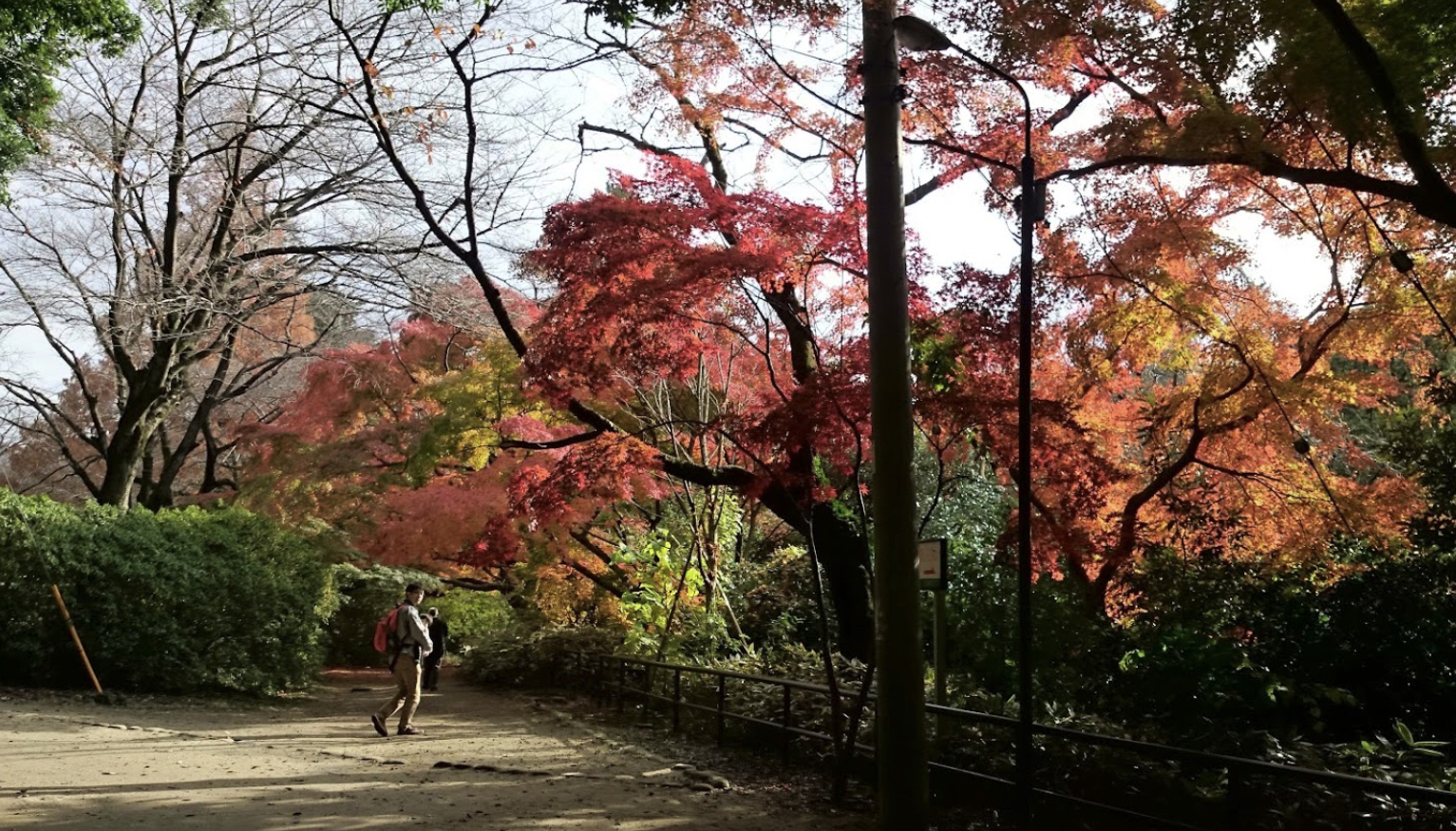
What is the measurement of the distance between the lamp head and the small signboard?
3.12 meters

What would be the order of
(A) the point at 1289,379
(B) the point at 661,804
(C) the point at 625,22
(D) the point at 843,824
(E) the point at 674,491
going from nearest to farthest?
(D) the point at 843,824, (B) the point at 661,804, (C) the point at 625,22, (A) the point at 1289,379, (E) the point at 674,491

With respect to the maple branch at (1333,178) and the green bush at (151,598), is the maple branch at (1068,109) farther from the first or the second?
the green bush at (151,598)

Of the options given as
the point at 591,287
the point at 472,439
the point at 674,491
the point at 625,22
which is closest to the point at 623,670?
the point at 674,491

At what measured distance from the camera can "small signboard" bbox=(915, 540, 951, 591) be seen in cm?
695

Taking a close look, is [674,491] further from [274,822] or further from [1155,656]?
[274,822]

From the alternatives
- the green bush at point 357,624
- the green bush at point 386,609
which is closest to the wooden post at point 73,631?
the green bush at point 386,609

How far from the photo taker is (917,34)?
20.5 feet

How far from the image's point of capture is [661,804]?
785 centimetres

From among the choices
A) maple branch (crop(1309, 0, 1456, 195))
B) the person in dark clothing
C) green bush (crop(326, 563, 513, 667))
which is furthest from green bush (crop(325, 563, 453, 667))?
maple branch (crop(1309, 0, 1456, 195))

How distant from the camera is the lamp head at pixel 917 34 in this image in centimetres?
620

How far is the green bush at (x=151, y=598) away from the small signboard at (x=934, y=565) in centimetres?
1141

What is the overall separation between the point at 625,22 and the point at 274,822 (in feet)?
21.3

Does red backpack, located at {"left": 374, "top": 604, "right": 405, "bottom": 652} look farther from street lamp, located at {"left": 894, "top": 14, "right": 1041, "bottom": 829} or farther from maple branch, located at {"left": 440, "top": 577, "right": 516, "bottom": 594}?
maple branch, located at {"left": 440, "top": 577, "right": 516, "bottom": 594}

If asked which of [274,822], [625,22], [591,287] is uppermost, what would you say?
[625,22]
